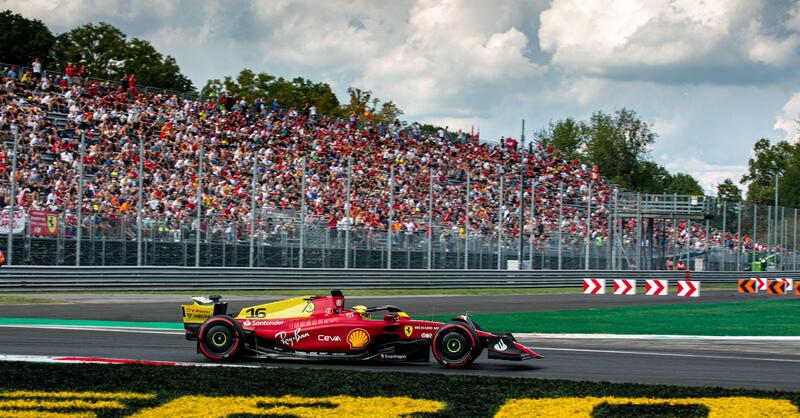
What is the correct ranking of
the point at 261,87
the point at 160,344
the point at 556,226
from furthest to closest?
the point at 261,87 < the point at 556,226 < the point at 160,344

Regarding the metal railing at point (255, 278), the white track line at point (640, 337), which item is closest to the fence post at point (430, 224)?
the metal railing at point (255, 278)

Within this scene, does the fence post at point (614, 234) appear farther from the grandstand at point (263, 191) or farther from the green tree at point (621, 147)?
the green tree at point (621, 147)

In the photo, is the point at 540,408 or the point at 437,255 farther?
the point at 437,255

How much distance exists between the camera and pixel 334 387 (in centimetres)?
1130

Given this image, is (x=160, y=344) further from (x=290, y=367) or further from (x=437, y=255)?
(x=437, y=255)

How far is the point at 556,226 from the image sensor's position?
42.1 m

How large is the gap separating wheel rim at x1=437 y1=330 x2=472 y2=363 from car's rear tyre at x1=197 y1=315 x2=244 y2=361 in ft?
8.80

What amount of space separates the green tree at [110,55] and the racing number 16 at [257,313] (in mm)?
Answer: 59855

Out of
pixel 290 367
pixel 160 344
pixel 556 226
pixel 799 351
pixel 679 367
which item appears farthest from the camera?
pixel 556 226

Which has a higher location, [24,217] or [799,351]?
[24,217]

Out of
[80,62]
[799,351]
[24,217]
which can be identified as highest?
[80,62]

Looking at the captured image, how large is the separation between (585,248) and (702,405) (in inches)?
1310

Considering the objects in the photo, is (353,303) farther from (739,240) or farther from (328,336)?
(739,240)

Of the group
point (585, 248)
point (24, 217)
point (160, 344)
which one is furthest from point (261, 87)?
point (160, 344)
